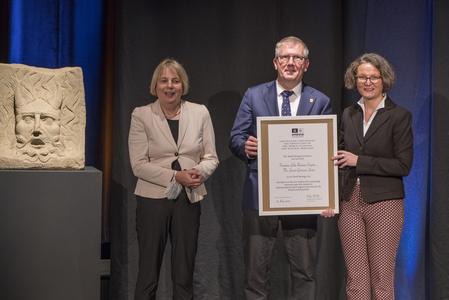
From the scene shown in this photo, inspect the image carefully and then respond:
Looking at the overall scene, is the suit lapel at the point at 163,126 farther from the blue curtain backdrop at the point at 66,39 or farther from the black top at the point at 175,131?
the blue curtain backdrop at the point at 66,39

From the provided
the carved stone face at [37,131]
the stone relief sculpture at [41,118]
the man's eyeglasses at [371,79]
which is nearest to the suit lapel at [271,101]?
the man's eyeglasses at [371,79]

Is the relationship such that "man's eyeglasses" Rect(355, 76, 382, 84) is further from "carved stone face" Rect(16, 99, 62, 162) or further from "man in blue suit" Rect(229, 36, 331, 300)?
"carved stone face" Rect(16, 99, 62, 162)

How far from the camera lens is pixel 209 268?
4848mm

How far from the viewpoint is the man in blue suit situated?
12.9 feet

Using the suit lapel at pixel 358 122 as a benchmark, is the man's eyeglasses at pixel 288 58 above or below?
above

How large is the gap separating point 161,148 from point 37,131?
2.26 ft

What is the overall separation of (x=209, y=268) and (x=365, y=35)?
6.40 ft

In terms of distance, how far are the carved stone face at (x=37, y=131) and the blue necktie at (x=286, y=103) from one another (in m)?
1.27

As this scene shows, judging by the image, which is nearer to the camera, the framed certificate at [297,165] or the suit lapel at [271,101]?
the framed certificate at [297,165]

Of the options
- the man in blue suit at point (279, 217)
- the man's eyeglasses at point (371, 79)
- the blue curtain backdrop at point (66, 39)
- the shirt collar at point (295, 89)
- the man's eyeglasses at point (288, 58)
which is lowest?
the man in blue suit at point (279, 217)

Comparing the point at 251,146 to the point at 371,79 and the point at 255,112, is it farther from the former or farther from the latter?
the point at 371,79

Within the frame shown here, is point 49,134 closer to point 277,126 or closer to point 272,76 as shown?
point 277,126

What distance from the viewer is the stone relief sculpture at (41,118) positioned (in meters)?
3.84

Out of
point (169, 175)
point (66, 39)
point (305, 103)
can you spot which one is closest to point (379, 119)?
point (305, 103)
